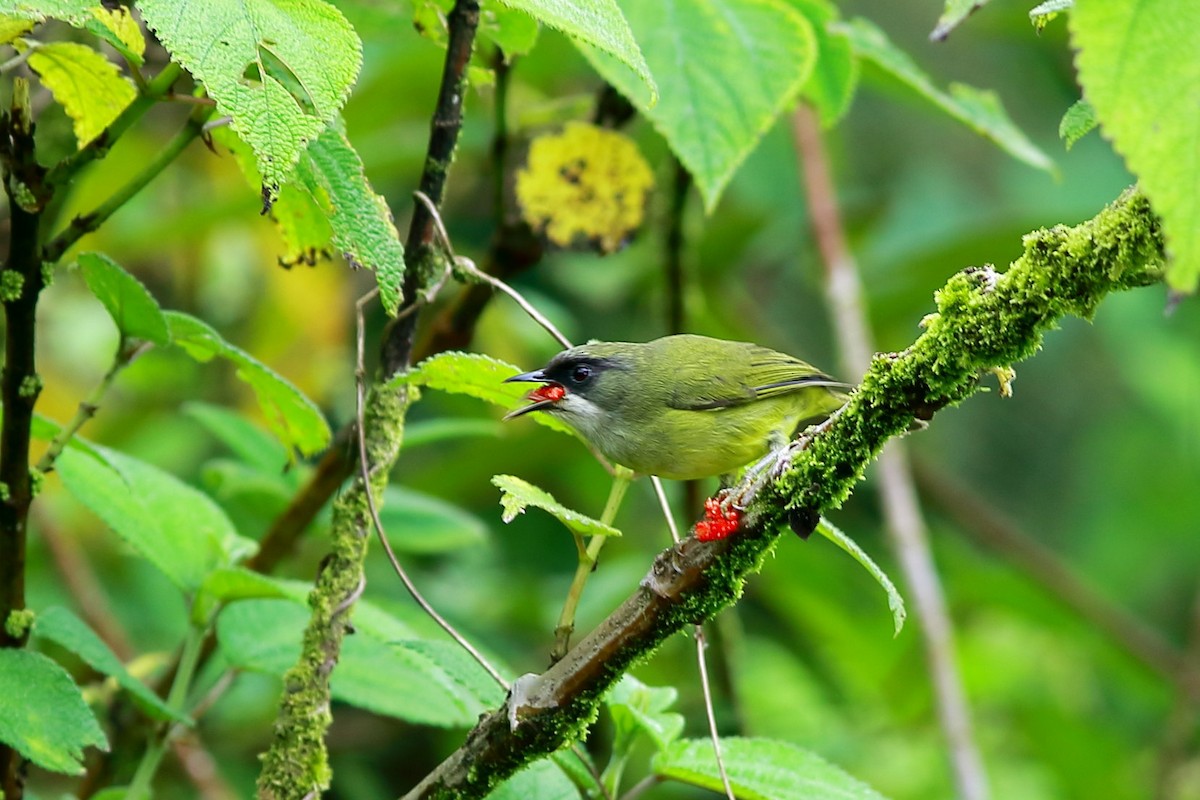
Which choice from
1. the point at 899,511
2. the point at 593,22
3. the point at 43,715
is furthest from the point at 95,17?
the point at 899,511

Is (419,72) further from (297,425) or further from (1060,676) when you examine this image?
(1060,676)

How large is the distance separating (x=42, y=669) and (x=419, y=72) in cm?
262

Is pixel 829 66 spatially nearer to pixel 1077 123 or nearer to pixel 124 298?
pixel 1077 123

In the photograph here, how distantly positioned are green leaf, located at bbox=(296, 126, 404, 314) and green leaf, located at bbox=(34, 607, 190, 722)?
0.67 meters

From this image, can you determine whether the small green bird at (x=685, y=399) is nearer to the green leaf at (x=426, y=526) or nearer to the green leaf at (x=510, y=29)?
the green leaf at (x=426, y=526)

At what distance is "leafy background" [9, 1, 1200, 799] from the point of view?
13.4 ft

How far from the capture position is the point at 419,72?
388 cm

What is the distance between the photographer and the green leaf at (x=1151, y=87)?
37.7 inches

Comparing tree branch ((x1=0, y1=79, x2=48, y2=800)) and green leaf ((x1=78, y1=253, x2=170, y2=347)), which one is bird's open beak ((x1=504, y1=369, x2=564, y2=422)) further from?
tree branch ((x1=0, y1=79, x2=48, y2=800))

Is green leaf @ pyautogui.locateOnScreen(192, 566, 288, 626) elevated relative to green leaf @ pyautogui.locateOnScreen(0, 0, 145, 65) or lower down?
lower down

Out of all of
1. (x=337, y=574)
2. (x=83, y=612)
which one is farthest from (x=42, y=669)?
(x=83, y=612)

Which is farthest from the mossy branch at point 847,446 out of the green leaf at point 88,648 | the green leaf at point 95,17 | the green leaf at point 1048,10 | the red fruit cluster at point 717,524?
the green leaf at point 95,17

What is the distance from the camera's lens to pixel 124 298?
5.45ft

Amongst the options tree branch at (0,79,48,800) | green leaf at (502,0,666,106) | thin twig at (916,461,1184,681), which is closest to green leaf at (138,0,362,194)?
green leaf at (502,0,666,106)
